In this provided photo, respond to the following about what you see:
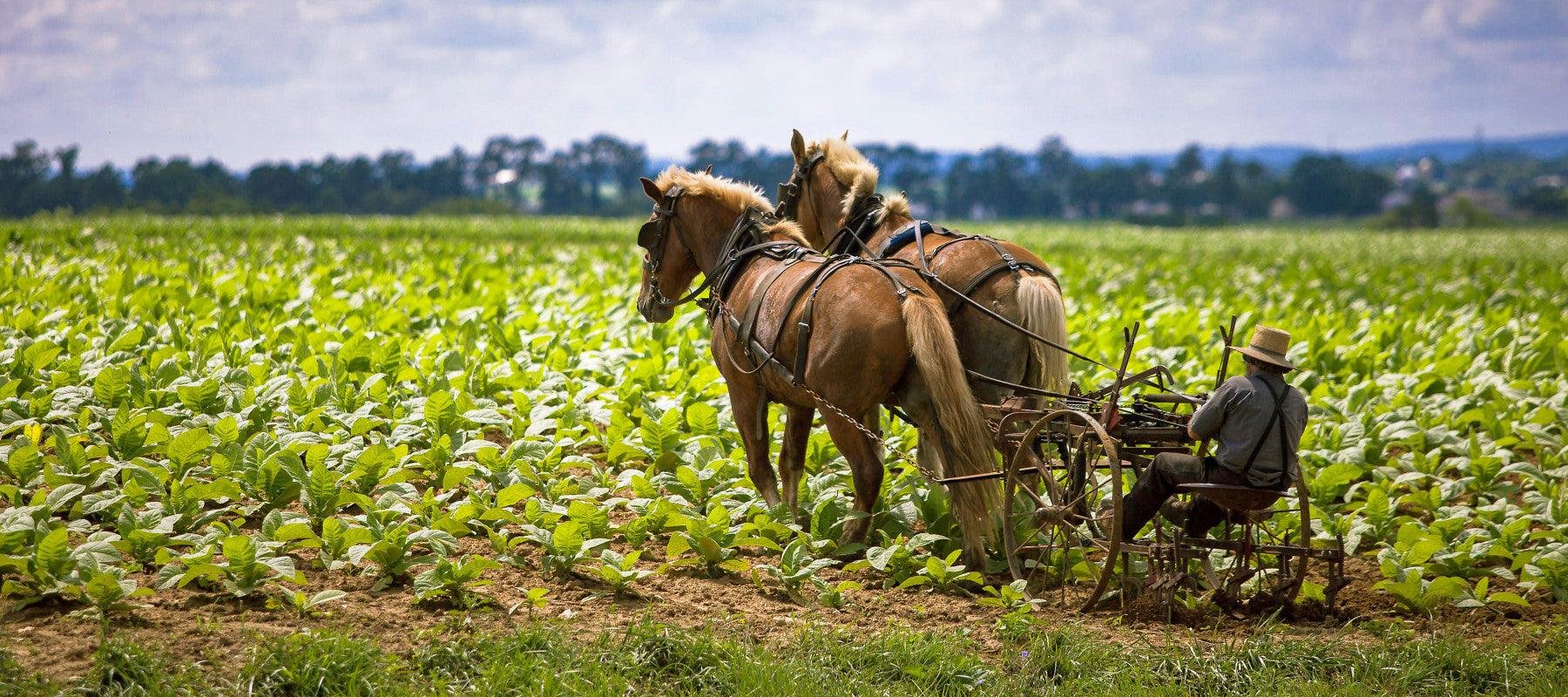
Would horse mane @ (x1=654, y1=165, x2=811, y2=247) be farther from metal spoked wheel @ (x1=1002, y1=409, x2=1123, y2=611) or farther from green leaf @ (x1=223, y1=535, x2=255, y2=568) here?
green leaf @ (x1=223, y1=535, x2=255, y2=568)

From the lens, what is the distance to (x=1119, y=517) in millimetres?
3826

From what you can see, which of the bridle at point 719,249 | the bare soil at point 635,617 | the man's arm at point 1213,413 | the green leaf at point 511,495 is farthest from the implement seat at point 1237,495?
the green leaf at point 511,495

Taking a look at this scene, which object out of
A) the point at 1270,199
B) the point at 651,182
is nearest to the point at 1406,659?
the point at 651,182

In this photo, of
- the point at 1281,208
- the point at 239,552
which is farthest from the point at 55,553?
the point at 1281,208

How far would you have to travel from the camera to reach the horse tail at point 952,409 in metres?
4.27

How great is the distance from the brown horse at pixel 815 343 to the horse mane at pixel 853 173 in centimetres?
84

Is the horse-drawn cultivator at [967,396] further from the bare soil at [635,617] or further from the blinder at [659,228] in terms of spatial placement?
the bare soil at [635,617]

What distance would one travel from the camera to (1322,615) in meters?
4.16

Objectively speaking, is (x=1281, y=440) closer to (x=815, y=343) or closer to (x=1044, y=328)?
(x=1044, y=328)

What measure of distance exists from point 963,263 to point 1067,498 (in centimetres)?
168

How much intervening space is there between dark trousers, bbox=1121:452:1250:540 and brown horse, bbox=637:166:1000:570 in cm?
62

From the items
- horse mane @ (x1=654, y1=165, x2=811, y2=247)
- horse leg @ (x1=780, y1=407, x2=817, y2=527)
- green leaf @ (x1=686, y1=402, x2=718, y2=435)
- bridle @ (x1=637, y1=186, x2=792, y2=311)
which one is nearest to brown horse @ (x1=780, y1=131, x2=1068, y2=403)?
horse mane @ (x1=654, y1=165, x2=811, y2=247)

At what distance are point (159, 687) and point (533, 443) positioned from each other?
2.71m

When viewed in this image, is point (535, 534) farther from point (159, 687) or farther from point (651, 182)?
point (651, 182)
